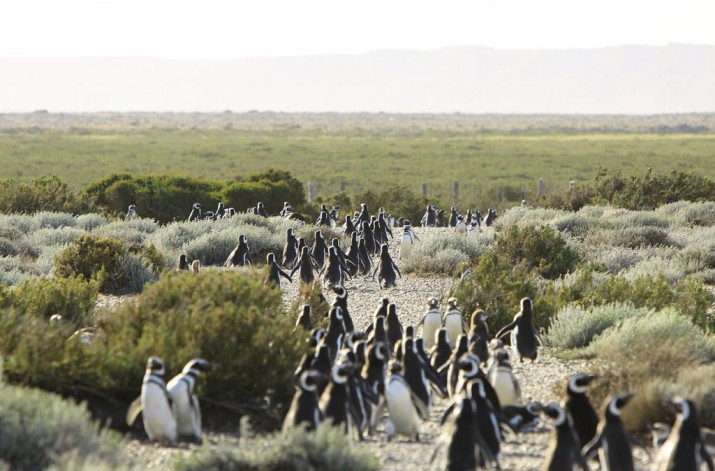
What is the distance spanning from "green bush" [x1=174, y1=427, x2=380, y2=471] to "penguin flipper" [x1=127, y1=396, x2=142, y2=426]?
118 cm

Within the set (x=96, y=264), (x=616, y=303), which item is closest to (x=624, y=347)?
(x=616, y=303)

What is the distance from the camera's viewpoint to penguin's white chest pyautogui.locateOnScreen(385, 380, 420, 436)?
25.5 feet

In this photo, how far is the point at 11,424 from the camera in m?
6.58

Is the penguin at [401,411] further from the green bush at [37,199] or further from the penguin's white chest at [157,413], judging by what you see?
the green bush at [37,199]

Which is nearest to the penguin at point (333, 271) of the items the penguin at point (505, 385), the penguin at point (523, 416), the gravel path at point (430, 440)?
the gravel path at point (430, 440)

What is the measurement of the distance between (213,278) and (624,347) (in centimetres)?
395

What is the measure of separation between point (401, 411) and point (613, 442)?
1847 mm

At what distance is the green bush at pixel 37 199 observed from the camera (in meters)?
25.2

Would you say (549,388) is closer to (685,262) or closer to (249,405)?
(249,405)

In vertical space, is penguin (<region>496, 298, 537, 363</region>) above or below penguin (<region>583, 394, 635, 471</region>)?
below

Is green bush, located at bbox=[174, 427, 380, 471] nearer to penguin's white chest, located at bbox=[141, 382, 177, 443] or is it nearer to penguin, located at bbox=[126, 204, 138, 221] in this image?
penguin's white chest, located at bbox=[141, 382, 177, 443]

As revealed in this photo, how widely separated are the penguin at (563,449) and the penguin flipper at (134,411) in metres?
3.02

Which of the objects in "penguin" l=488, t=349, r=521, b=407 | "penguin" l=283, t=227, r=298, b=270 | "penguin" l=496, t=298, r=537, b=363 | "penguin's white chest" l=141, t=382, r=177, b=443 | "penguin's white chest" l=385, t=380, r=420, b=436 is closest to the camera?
"penguin's white chest" l=141, t=382, r=177, b=443

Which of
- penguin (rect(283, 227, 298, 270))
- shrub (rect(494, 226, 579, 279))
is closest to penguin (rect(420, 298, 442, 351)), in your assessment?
shrub (rect(494, 226, 579, 279))
